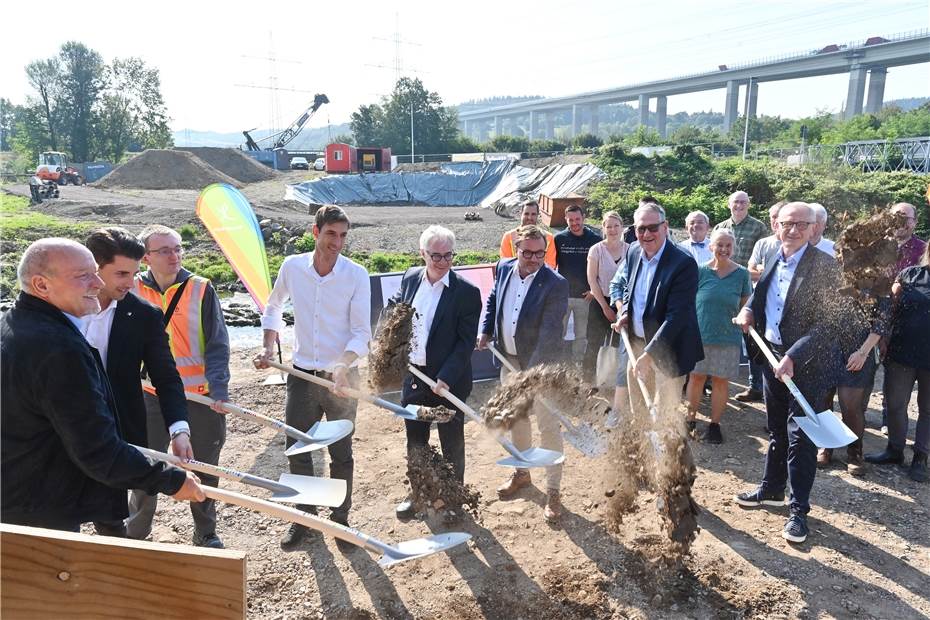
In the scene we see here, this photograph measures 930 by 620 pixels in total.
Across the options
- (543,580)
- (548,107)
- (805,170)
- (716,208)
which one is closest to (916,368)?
(543,580)

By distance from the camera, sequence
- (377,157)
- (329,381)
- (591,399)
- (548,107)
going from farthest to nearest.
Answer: (548,107), (377,157), (591,399), (329,381)

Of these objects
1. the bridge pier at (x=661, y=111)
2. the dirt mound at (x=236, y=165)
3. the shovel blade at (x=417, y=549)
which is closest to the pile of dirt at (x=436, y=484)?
the shovel blade at (x=417, y=549)

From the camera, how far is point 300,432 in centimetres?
396

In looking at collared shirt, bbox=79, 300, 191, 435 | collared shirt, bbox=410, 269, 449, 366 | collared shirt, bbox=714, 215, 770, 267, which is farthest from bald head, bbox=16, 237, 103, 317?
collared shirt, bbox=714, 215, 770, 267

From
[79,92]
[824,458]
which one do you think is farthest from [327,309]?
[79,92]

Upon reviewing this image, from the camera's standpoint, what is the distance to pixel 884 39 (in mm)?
64312

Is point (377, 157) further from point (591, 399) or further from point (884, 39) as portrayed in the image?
point (884, 39)

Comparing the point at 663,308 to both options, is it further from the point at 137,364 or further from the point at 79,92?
the point at 79,92

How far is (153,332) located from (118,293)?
0.88 ft

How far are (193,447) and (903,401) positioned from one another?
5.66 m

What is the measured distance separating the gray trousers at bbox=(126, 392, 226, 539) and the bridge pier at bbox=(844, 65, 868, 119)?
3217 inches

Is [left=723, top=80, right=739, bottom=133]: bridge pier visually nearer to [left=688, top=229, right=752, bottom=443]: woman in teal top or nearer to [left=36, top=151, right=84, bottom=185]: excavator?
[left=36, top=151, right=84, bottom=185]: excavator

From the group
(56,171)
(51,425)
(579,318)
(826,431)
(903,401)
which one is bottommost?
(903,401)

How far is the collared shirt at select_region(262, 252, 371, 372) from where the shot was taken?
3.99m
